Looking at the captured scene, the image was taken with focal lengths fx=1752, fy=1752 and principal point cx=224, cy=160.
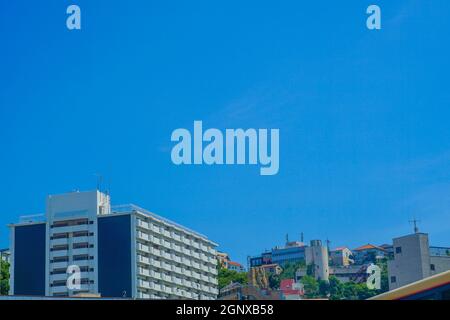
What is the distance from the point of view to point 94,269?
9.34 meters

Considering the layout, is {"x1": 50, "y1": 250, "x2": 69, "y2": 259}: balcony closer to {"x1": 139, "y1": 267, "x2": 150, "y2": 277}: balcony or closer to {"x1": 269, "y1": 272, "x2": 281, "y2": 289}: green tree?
{"x1": 139, "y1": 267, "x2": 150, "y2": 277}: balcony

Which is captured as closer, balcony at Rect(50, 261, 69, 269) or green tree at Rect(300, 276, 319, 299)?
green tree at Rect(300, 276, 319, 299)

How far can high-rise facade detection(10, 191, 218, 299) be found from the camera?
9305mm

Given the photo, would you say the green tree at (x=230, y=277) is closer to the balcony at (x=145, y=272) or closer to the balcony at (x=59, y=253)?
the balcony at (x=145, y=272)

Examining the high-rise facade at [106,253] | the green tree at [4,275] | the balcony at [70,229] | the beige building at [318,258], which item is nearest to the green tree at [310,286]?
the beige building at [318,258]

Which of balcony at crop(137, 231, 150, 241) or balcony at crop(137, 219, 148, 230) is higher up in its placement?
balcony at crop(137, 219, 148, 230)

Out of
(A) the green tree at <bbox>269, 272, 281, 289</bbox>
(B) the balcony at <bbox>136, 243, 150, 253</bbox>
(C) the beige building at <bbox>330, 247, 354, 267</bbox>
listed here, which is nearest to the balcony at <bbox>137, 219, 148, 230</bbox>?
(B) the balcony at <bbox>136, 243, 150, 253</bbox>

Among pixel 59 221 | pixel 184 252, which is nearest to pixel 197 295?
pixel 184 252

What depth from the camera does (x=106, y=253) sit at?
9.40m

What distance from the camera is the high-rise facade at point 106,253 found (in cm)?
930

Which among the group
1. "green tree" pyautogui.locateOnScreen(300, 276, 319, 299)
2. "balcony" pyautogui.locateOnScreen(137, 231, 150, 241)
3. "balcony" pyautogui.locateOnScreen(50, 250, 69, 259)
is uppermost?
"balcony" pyautogui.locateOnScreen(137, 231, 150, 241)
